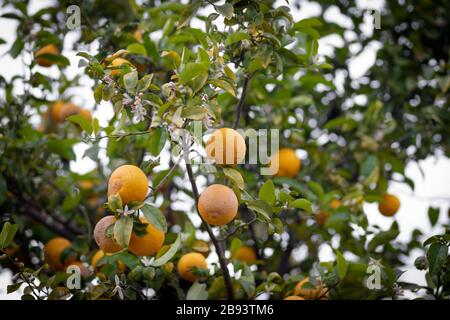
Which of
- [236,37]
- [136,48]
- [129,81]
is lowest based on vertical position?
[129,81]

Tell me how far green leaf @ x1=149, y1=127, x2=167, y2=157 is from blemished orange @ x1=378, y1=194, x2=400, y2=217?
3.43 feet

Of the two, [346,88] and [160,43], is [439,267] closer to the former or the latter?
[160,43]

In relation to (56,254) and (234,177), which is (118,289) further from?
(56,254)

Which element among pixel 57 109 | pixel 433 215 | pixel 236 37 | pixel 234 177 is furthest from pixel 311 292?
pixel 57 109

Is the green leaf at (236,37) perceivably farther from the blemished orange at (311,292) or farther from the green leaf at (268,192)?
the blemished orange at (311,292)

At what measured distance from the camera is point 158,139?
146 centimetres

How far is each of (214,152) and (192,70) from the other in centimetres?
20

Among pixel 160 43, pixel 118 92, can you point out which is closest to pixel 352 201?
pixel 160 43

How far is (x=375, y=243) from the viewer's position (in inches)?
71.5

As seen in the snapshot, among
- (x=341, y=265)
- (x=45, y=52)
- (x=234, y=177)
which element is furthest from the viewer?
(x=45, y=52)

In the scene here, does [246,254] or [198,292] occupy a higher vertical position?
[246,254]
